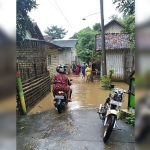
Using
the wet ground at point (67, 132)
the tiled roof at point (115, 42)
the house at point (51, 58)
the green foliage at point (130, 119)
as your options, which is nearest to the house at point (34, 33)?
the house at point (51, 58)

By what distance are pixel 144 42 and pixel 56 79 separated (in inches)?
205

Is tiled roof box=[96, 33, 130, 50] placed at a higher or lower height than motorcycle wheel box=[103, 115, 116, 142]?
higher

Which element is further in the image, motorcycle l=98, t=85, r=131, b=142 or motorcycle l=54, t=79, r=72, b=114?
motorcycle l=54, t=79, r=72, b=114

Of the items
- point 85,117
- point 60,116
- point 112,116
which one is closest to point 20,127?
point 60,116

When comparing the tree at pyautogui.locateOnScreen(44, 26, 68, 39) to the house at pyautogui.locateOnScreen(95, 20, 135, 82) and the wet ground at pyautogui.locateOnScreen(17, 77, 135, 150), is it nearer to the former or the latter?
the house at pyautogui.locateOnScreen(95, 20, 135, 82)

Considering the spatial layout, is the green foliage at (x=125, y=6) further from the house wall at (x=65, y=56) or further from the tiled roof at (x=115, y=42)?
the house wall at (x=65, y=56)

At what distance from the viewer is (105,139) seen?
359cm

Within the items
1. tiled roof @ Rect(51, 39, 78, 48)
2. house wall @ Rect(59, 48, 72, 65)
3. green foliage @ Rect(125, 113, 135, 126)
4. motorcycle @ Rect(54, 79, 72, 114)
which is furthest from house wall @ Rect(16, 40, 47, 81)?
tiled roof @ Rect(51, 39, 78, 48)

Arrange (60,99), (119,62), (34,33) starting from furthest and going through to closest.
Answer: (34,33)
(119,62)
(60,99)

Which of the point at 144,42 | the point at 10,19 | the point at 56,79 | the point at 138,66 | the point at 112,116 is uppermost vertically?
the point at 10,19

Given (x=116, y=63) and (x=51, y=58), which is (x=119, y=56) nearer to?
(x=116, y=63)

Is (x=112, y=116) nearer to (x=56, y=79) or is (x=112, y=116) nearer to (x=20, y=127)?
(x=20, y=127)

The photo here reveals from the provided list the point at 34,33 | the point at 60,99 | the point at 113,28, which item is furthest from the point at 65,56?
the point at 60,99

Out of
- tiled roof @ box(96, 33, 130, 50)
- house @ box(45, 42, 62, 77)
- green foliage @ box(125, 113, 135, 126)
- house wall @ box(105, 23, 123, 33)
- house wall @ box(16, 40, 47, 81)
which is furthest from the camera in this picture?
house wall @ box(105, 23, 123, 33)
